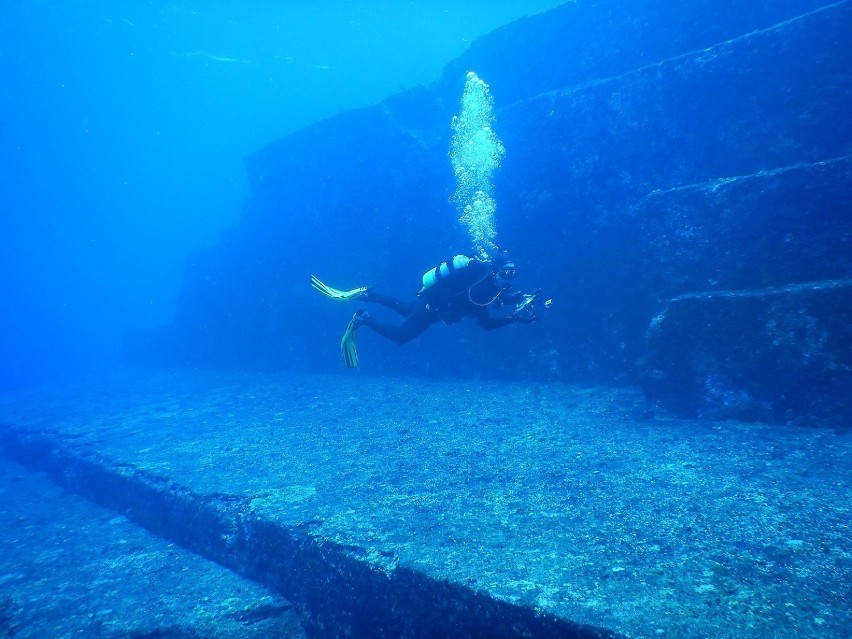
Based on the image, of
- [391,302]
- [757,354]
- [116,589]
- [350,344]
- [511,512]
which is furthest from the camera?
[350,344]

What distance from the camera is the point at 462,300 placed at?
20.1 ft

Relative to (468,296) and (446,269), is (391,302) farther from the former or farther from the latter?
(468,296)

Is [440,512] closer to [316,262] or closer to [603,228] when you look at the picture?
[603,228]

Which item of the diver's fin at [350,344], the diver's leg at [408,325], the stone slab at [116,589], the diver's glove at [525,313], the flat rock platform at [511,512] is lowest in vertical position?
the stone slab at [116,589]

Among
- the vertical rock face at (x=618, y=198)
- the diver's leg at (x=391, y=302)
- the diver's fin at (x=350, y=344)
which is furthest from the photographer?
the diver's fin at (x=350, y=344)

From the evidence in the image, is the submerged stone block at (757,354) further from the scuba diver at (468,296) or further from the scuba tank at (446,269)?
the scuba tank at (446,269)

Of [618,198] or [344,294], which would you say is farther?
[618,198]

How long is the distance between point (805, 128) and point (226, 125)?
399ft

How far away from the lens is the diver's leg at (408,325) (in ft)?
21.1

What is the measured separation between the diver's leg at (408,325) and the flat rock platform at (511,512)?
1.27 metres

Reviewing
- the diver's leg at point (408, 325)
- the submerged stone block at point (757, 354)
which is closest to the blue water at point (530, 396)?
the submerged stone block at point (757, 354)

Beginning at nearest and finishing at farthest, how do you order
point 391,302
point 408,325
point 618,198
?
point 408,325
point 391,302
point 618,198

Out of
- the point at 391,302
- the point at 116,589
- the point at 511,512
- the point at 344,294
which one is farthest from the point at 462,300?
the point at 116,589

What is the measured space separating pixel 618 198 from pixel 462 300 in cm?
379
